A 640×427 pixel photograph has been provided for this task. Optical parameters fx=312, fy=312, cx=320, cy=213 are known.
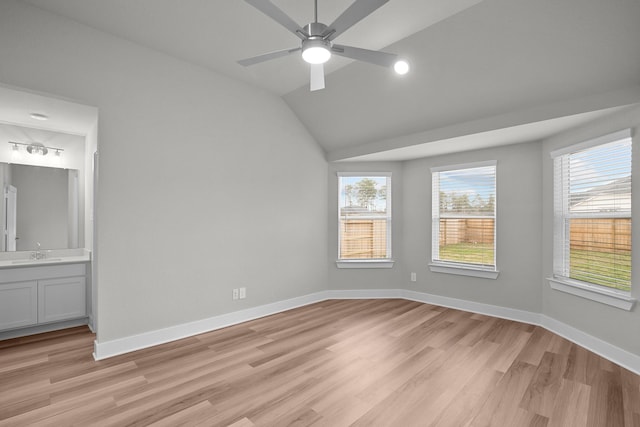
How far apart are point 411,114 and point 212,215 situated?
2749 millimetres

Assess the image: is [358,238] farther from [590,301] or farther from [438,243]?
[590,301]

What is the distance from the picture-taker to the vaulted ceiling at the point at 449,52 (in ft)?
8.20

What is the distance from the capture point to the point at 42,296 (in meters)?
3.55

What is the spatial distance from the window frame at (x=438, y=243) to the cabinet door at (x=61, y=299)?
478cm

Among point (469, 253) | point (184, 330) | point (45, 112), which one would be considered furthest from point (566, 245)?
point (45, 112)

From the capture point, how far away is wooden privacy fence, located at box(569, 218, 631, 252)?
299 cm

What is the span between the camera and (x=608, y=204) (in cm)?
313

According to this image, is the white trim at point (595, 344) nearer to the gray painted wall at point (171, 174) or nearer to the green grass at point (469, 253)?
the green grass at point (469, 253)

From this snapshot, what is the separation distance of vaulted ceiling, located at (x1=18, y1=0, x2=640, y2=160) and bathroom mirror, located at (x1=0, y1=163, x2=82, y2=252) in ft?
7.26

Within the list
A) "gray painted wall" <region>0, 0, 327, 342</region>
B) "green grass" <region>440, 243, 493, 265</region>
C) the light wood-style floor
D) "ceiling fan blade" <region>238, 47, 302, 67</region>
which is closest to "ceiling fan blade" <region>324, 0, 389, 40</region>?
"ceiling fan blade" <region>238, 47, 302, 67</region>

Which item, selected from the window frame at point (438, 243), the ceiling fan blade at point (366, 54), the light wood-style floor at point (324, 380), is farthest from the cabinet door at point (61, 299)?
the window frame at point (438, 243)

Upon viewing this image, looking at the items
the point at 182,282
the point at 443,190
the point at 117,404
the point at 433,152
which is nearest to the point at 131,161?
the point at 182,282

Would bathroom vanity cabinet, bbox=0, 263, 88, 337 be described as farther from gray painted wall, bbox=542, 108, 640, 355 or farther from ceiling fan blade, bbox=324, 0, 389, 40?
gray painted wall, bbox=542, 108, 640, 355

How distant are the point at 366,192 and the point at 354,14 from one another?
11.8ft
